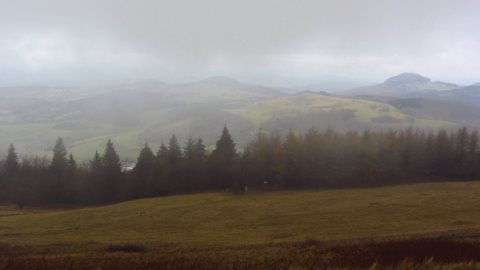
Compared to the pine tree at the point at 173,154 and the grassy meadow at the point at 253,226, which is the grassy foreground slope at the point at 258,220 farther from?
the pine tree at the point at 173,154

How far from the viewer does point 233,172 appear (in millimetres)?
83125

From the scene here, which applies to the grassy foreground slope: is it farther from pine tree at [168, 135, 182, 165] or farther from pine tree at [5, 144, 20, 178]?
pine tree at [5, 144, 20, 178]

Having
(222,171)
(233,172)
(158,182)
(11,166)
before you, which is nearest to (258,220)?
(233,172)

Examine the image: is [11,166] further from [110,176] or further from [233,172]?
[233,172]

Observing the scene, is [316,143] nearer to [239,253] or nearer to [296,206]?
[296,206]

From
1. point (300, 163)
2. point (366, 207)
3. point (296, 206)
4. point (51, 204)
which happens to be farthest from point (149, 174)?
point (366, 207)

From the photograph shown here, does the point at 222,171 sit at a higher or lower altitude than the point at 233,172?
higher

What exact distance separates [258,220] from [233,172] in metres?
34.9

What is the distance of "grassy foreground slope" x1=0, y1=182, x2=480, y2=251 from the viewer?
1417 inches

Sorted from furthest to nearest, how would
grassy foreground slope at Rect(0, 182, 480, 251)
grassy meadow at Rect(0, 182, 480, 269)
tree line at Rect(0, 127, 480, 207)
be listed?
tree line at Rect(0, 127, 480, 207) → grassy foreground slope at Rect(0, 182, 480, 251) → grassy meadow at Rect(0, 182, 480, 269)

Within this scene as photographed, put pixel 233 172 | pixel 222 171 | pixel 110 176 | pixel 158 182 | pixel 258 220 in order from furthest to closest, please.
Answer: pixel 110 176, pixel 222 171, pixel 233 172, pixel 158 182, pixel 258 220

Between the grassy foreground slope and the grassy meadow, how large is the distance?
9cm

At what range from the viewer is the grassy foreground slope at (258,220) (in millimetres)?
36000

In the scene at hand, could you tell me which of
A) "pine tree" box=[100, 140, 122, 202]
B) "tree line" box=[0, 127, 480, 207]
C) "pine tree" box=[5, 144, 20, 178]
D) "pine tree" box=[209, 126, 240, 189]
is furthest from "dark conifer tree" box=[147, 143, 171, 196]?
"pine tree" box=[5, 144, 20, 178]
